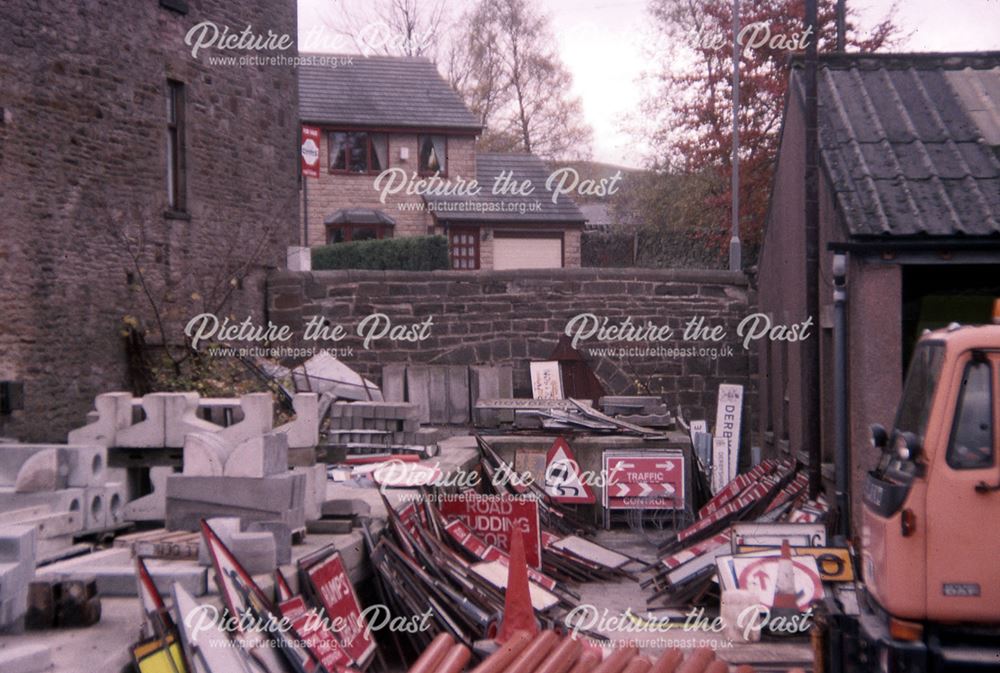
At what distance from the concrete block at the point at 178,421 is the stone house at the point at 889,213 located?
5991 mm

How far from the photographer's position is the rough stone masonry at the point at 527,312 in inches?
749

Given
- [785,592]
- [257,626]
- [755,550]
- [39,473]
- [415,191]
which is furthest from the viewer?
[415,191]

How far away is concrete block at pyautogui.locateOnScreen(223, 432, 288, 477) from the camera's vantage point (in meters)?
7.71

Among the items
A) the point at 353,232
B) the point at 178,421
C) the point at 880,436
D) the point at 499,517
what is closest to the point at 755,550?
the point at 499,517

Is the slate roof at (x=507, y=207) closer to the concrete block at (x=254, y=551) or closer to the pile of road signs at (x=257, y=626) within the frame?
the pile of road signs at (x=257, y=626)

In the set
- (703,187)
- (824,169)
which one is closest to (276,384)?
(824,169)

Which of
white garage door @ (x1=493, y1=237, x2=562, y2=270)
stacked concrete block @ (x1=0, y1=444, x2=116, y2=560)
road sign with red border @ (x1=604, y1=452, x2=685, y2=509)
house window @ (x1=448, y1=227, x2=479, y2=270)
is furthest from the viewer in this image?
white garage door @ (x1=493, y1=237, x2=562, y2=270)

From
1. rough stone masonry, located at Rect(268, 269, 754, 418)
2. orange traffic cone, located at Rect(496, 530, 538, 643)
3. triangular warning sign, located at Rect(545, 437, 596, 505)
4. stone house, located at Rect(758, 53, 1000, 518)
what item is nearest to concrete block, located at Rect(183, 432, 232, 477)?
orange traffic cone, located at Rect(496, 530, 538, 643)

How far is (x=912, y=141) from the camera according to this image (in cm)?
1178

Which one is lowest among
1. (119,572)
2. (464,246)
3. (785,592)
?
(785,592)

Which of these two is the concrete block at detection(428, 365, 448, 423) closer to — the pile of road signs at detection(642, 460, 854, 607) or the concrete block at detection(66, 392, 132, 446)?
the pile of road signs at detection(642, 460, 854, 607)

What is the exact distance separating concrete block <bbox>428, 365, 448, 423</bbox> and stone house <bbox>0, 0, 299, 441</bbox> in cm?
316

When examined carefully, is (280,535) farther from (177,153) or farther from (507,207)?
(507,207)

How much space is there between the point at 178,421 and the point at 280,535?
167cm
